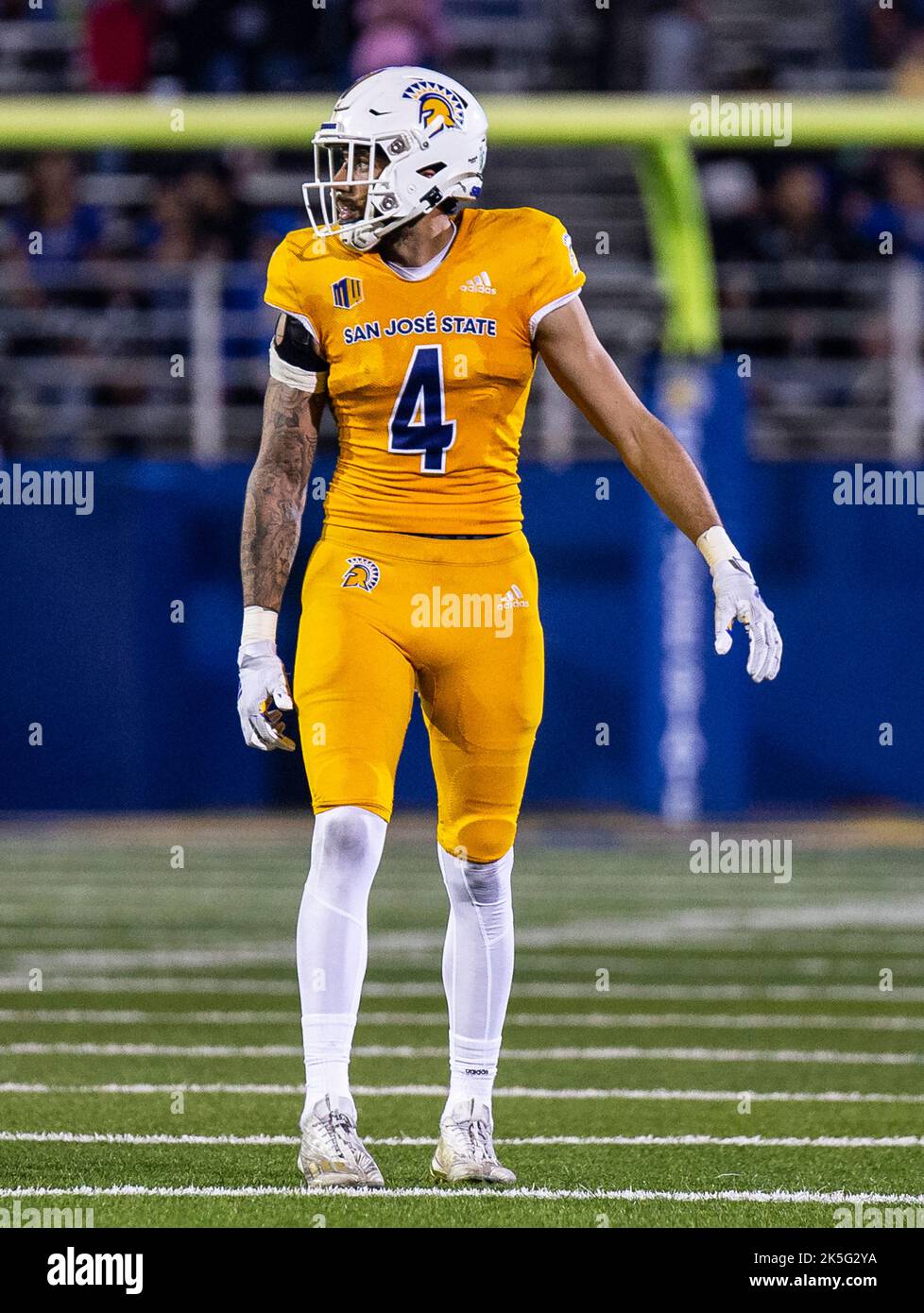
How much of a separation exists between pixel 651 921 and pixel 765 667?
507 cm

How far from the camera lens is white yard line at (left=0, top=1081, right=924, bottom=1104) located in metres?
6.32

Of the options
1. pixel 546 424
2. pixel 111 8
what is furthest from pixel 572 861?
pixel 111 8

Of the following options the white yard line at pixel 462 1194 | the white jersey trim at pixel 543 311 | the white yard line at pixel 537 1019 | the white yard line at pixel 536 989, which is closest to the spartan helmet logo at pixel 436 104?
the white jersey trim at pixel 543 311

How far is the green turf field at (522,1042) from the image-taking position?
197 inches

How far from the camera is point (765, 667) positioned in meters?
5.17

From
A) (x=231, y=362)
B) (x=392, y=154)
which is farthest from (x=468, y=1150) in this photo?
(x=231, y=362)

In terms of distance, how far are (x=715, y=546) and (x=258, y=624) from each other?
0.87 m

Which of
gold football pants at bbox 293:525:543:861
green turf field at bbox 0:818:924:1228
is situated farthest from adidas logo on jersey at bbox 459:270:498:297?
green turf field at bbox 0:818:924:1228

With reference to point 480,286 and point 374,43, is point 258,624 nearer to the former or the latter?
point 480,286

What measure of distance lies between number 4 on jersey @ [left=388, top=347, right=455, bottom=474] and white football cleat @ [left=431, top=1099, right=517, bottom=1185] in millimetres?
1188

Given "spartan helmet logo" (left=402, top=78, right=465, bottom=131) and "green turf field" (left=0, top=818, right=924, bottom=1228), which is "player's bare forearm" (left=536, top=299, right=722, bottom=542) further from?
"green turf field" (left=0, top=818, right=924, bottom=1228)

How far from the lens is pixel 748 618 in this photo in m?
5.18

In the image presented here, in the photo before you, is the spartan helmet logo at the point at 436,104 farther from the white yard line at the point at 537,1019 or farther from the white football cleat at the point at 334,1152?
the white yard line at the point at 537,1019

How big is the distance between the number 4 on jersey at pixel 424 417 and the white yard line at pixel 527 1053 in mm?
2269
